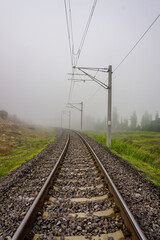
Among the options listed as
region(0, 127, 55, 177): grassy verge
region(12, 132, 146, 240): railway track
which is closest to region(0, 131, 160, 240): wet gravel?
region(12, 132, 146, 240): railway track

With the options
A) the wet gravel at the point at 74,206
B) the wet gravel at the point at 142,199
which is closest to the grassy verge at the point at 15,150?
the wet gravel at the point at 74,206

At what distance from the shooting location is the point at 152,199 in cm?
370

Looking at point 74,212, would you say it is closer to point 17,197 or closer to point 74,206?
point 74,206

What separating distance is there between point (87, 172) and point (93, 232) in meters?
2.97

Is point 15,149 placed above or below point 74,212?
below

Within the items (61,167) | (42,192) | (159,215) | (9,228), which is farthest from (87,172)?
(9,228)

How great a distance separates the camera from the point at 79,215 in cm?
293

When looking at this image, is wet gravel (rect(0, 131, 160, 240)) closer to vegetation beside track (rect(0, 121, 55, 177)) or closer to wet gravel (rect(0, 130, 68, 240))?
wet gravel (rect(0, 130, 68, 240))

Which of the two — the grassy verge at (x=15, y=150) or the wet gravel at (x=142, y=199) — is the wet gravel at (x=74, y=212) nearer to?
the wet gravel at (x=142, y=199)

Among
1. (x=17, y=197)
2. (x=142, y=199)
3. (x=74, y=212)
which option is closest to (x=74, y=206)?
(x=74, y=212)

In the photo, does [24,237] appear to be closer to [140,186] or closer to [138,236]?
[138,236]

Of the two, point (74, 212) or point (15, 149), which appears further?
point (15, 149)

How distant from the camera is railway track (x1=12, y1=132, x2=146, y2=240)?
238 centimetres

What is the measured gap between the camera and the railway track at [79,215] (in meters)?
2.38
